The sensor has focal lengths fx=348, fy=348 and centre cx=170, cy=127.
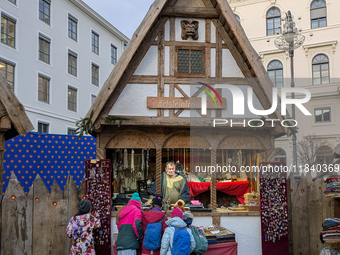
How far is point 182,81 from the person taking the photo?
898 cm

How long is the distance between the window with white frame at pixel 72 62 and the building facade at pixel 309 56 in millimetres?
14619

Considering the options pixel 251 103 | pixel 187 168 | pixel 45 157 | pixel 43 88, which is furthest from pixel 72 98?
pixel 251 103

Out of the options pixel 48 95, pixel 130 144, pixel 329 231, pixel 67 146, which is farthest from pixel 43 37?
pixel 329 231

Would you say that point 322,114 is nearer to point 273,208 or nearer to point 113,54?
point 113,54

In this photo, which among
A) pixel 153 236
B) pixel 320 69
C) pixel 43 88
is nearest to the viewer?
pixel 153 236

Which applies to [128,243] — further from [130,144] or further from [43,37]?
[43,37]

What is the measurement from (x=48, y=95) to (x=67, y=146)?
1249 centimetres

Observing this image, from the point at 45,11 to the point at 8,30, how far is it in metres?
3.86

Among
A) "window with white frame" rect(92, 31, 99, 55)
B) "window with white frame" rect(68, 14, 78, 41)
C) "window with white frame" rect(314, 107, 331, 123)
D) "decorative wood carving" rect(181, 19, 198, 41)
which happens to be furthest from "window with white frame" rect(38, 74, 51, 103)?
"window with white frame" rect(314, 107, 331, 123)

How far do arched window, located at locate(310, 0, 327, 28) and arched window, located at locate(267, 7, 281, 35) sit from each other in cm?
269

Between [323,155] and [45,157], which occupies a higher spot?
[323,155]

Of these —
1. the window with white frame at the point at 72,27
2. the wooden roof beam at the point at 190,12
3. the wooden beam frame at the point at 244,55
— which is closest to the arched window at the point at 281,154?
the window with white frame at the point at 72,27

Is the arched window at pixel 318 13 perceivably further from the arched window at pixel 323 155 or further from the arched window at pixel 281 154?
the arched window at pixel 323 155

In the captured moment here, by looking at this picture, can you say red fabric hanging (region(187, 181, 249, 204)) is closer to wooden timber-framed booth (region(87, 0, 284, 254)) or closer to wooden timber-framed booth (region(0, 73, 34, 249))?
wooden timber-framed booth (region(87, 0, 284, 254))
